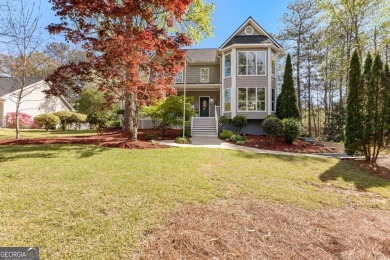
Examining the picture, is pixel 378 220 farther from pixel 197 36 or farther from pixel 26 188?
pixel 197 36

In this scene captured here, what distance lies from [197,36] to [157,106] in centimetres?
719

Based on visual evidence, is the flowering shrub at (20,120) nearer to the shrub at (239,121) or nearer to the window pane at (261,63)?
the shrub at (239,121)

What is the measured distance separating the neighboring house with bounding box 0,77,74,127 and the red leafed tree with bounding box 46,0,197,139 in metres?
14.3

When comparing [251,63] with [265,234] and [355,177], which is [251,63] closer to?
[355,177]

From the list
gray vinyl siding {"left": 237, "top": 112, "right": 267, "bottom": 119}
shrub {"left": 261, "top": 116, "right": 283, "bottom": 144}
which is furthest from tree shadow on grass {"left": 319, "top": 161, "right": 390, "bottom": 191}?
gray vinyl siding {"left": 237, "top": 112, "right": 267, "bottom": 119}

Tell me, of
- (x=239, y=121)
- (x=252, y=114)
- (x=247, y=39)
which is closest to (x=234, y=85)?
(x=252, y=114)

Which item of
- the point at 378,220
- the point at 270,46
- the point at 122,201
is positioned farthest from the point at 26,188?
the point at 270,46

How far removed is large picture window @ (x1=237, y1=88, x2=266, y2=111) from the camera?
58.2 feet

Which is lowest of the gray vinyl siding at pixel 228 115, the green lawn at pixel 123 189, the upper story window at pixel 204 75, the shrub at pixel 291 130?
the green lawn at pixel 123 189

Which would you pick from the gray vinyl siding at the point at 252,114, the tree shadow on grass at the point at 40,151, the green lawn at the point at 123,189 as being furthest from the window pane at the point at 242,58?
the tree shadow on grass at the point at 40,151

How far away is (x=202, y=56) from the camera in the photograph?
23203 mm

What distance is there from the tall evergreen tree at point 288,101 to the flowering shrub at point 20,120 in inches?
931

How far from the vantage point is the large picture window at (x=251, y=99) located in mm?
17734

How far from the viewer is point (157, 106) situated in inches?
595
